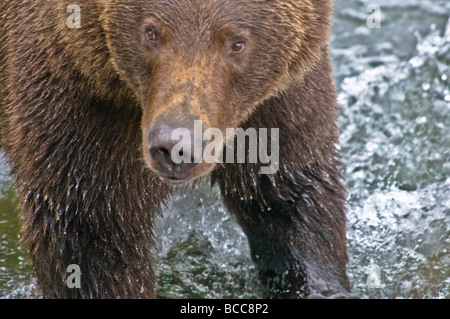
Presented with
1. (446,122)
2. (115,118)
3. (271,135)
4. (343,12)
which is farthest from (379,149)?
(115,118)

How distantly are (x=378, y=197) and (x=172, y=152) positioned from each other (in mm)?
4427

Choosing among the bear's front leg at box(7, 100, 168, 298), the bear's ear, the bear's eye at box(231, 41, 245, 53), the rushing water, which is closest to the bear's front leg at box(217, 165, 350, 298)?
the rushing water

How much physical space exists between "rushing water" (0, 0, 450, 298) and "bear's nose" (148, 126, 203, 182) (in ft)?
8.89

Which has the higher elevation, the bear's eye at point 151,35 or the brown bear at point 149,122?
the bear's eye at point 151,35

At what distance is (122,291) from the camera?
5656mm

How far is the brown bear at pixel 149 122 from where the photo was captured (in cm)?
452

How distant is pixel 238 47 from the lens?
4637 millimetres

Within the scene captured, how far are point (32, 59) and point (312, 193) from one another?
2.23 metres

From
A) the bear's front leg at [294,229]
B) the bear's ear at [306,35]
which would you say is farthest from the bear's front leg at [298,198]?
the bear's ear at [306,35]

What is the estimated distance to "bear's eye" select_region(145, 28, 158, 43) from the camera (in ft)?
15.0

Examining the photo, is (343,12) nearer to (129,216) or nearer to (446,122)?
(446,122)

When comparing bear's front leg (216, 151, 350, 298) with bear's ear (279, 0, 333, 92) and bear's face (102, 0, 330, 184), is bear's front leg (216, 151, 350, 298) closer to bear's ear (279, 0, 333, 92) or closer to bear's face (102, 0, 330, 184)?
bear's ear (279, 0, 333, 92)

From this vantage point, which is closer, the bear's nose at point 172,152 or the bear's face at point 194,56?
the bear's nose at point 172,152

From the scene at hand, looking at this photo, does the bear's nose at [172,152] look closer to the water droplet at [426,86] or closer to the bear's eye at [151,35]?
the bear's eye at [151,35]
